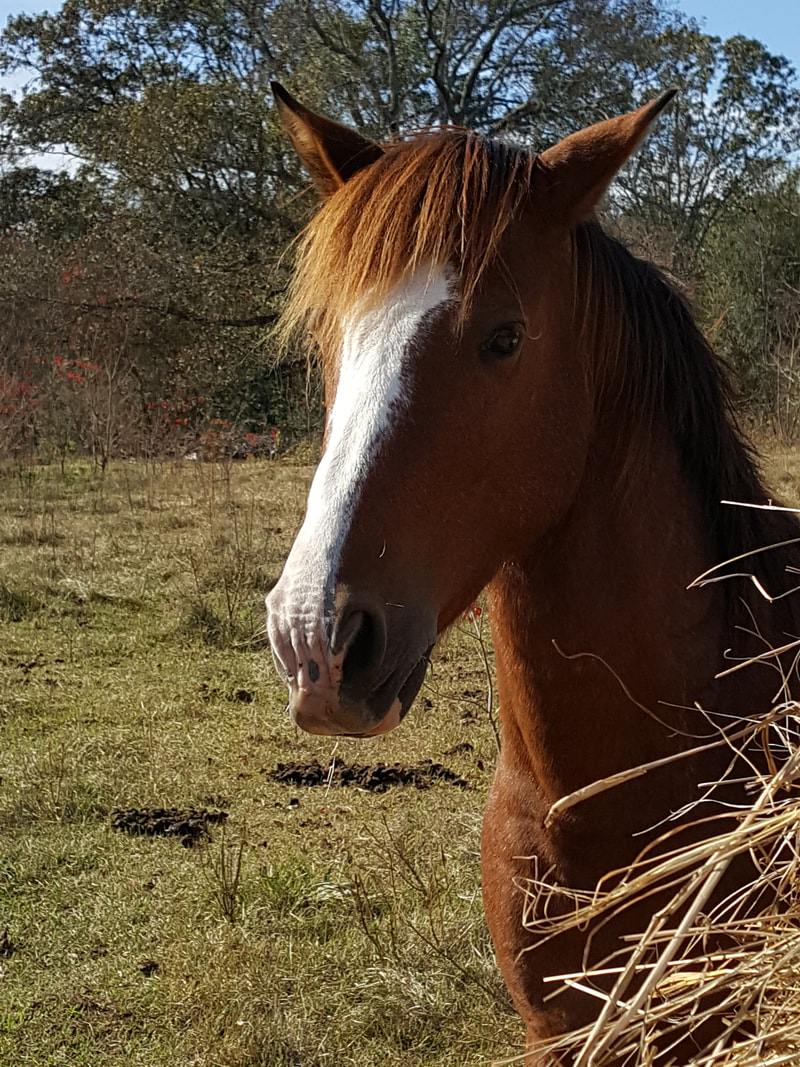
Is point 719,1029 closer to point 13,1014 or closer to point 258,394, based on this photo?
point 13,1014

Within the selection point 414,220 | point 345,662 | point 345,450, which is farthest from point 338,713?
point 414,220

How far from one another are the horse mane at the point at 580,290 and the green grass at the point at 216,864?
162cm

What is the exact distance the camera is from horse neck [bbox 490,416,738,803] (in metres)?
1.81

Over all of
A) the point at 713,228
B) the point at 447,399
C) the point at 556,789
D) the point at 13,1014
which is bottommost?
the point at 13,1014

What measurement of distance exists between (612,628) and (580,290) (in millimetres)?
603


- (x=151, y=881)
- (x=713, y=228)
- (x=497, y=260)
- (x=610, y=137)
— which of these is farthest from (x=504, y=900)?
(x=713, y=228)

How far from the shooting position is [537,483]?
1748 mm

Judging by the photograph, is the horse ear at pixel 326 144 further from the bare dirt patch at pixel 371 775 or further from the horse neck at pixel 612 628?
the bare dirt patch at pixel 371 775

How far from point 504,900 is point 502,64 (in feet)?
49.2

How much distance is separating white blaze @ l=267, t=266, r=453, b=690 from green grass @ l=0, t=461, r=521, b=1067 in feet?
5.70

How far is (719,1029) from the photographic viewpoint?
166 cm

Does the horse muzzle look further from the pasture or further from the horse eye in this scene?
the pasture

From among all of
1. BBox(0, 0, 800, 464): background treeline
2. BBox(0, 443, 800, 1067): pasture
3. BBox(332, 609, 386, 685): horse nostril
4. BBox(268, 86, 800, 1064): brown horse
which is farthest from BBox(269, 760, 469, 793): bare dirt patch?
BBox(0, 0, 800, 464): background treeline

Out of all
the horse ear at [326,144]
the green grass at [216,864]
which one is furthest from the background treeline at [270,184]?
the horse ear at [326,144]
